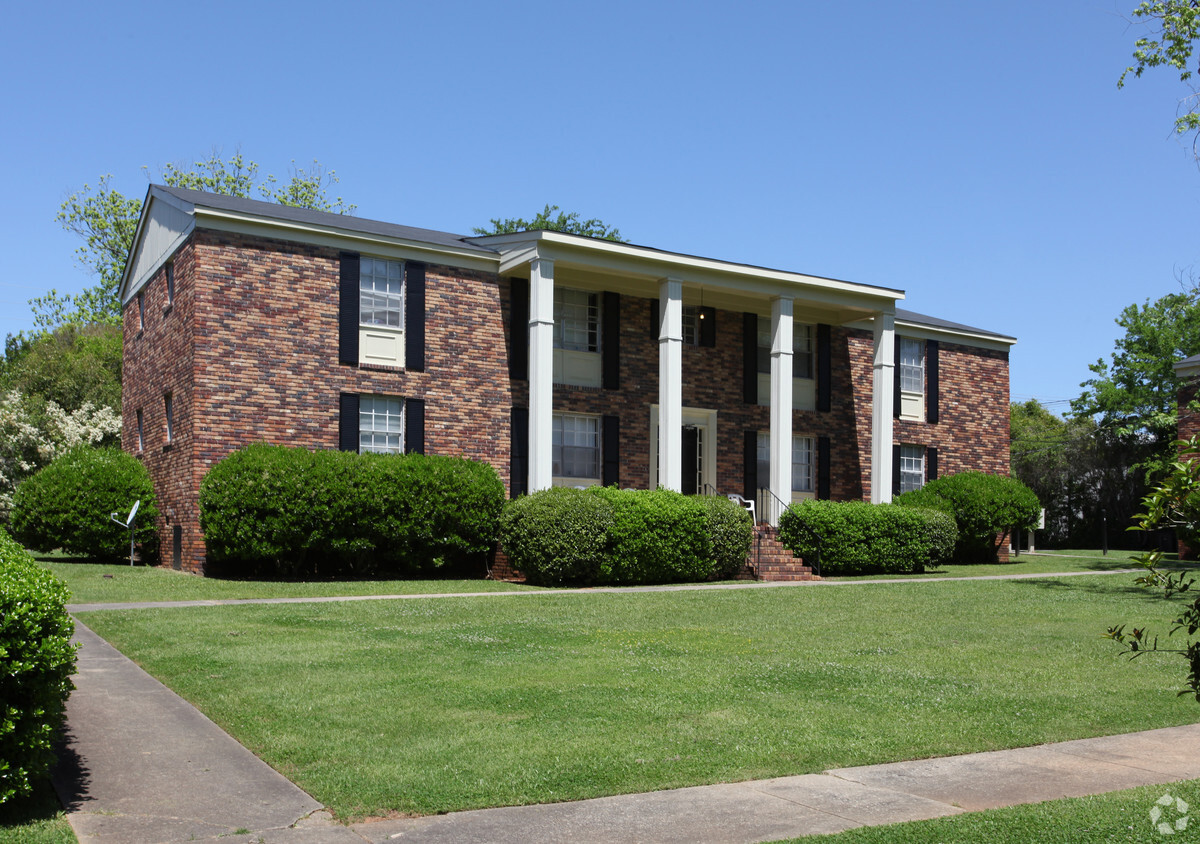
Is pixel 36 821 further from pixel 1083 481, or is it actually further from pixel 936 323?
pixel 1083 481

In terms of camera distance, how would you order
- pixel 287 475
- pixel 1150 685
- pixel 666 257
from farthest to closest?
pixel 666 257 < pixel 287 475 < pixel 1150 685

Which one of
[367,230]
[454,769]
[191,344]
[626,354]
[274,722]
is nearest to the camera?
[454,769]

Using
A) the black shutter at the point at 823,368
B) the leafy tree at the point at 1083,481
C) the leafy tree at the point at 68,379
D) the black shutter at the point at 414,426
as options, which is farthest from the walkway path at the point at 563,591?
the leafy tree at the point at 68,379

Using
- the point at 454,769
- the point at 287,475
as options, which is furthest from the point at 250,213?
the point at 454,769

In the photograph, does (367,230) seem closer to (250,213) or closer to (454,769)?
(250,213)

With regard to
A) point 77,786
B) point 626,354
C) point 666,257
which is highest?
point 666,257

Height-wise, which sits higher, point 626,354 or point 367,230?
point 367,230

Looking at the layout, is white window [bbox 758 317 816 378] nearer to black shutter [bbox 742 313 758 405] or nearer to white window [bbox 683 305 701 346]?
black shutter [bbox 742 313 758 405]

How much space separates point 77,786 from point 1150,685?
27.5ft

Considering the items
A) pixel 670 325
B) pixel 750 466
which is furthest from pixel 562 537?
pixel 750 466

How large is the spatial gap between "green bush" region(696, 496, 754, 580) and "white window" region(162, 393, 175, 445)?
11006 millimetres

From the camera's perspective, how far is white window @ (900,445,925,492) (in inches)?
1173

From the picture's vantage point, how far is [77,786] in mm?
5824

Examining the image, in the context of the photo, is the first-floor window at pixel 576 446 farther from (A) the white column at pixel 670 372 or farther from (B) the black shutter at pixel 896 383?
(B) the black shutter at pixel 896 383
